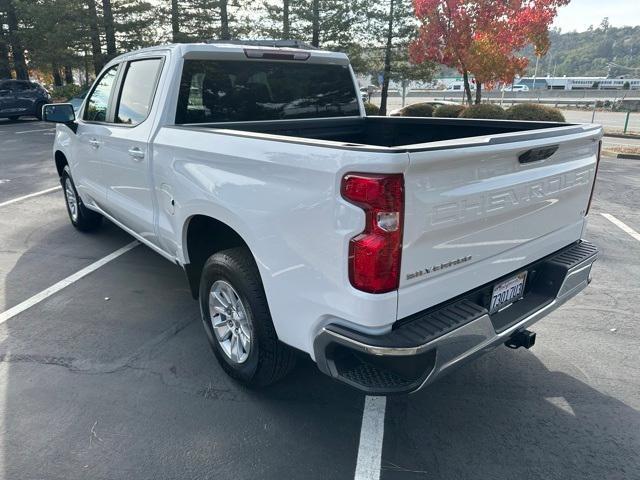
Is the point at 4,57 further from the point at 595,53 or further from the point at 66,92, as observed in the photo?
the point at 595,53

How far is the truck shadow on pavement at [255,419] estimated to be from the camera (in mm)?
2525

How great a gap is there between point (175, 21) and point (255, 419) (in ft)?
80.7

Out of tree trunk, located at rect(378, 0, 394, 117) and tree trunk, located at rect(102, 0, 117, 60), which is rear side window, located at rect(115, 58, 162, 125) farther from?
tree trunk, located at rect(102, 0, 117, 60)

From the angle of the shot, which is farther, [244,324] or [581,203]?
[581,203]

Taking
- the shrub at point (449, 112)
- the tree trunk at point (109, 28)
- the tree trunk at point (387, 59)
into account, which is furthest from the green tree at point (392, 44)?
the tree trunk at point (109, 28)

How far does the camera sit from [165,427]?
2801 millimetres

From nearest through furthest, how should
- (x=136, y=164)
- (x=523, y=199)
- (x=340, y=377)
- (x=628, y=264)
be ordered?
(x=340, y=377)
(x=523, y=199)
(x=136, y=164)
(x=628, y=264)

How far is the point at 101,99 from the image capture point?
4.80 metres

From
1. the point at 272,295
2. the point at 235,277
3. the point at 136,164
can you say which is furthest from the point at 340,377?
the point at 136,164

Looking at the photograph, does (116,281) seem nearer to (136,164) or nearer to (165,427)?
(136,164)

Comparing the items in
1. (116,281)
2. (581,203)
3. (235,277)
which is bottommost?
(116,281)

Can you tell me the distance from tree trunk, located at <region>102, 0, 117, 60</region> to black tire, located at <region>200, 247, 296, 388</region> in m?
24.5

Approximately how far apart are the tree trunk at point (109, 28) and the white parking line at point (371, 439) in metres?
25.1

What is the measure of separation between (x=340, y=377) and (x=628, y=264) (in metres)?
4.37
